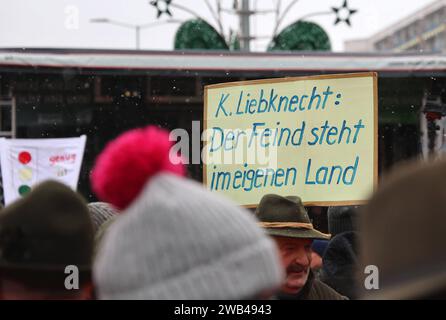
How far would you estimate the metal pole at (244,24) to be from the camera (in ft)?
41.8

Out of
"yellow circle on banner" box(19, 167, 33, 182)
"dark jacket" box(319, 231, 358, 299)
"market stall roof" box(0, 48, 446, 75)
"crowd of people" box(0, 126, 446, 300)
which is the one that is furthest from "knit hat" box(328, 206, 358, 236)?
"crowd of people" box(0, 126, 446, 300)

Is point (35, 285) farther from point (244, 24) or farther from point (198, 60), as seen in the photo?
point (244, 24)

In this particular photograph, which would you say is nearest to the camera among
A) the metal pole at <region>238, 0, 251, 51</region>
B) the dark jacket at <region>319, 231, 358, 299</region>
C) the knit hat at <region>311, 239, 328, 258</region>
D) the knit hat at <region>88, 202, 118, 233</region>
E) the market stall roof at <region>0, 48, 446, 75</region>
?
the knit hat at <region>88, 202, 118, 233</region>

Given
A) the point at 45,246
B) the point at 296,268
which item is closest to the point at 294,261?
the point at 296,268

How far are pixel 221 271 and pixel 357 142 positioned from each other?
310 centimetres

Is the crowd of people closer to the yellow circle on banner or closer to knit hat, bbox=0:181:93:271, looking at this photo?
knit hat, bbox=0:181:93:271

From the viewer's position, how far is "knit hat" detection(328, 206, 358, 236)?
227 inches

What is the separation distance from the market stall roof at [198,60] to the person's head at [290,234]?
4390 millimetres

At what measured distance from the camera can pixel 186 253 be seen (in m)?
1.77

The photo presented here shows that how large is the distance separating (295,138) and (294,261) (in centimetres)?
102

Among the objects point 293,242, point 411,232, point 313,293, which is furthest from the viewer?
point 293,242

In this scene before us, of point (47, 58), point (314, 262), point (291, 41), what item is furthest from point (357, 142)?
point (291, 41)

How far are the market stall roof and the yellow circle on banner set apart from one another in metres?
1.51
